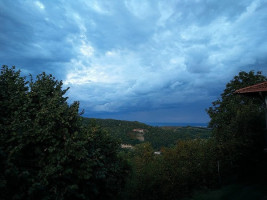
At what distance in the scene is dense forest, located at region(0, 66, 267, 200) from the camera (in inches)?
309

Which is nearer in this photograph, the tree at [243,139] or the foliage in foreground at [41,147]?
the foliage in foreground at [41,147]

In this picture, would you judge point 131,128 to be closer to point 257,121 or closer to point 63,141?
point 257,121

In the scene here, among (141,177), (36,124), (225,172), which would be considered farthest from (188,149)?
(36,124)

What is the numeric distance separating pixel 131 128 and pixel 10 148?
→ 10766 cm

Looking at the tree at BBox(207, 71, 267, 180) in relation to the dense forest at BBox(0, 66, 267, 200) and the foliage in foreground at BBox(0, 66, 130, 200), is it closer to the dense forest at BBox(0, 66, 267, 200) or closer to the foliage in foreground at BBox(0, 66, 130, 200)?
the dense forest at BBox(0, 66, 267, 200)

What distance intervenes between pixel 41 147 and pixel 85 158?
6.83ft

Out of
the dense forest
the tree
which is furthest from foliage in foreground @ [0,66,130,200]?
the tree

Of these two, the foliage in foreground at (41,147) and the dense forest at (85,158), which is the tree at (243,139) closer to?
the dense forest at (85,158)

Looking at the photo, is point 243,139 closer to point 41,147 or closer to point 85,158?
point 85,158

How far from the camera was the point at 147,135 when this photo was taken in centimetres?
11338

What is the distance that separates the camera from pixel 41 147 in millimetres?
8562

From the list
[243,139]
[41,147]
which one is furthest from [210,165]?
[41,147]

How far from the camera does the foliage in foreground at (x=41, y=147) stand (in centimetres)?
725

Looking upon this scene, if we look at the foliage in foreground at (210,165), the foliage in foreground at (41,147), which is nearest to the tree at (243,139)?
the foliage in foreground at (210,165)
